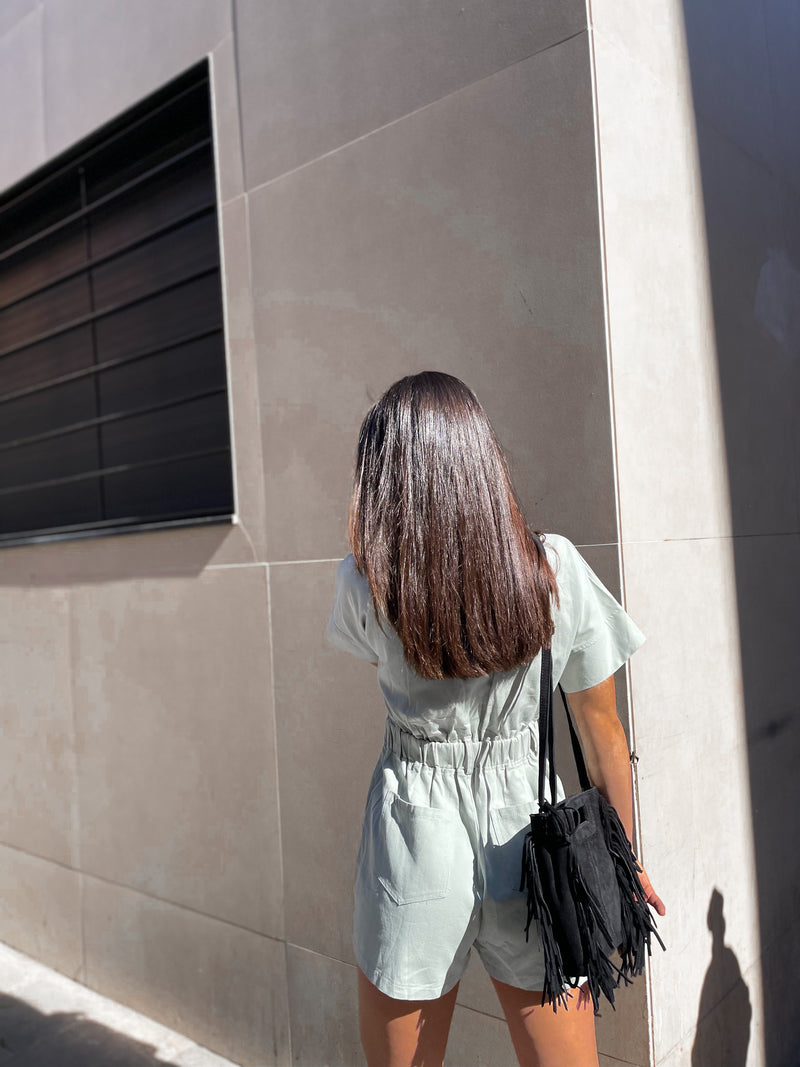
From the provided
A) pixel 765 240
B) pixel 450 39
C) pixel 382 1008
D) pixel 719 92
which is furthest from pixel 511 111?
pixel 382 1008

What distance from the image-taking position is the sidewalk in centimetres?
357

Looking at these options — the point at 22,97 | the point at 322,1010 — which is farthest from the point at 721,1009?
the point at 22,97

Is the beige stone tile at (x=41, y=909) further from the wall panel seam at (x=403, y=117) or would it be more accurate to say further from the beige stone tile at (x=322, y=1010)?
the wall panel seam at (x=403, y=117)

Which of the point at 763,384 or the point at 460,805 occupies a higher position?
A: the point at 763,384

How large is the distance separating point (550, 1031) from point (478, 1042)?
3.58 ft

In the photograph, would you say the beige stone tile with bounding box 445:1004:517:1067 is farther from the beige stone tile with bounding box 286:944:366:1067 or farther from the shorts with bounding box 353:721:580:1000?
the shorts with bounding box 353:721:580:1000

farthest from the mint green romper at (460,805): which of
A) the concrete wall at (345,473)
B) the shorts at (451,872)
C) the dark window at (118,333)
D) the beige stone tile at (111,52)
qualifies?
the beige stone tile at (111,52)

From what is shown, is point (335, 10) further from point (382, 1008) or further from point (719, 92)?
point (382, 1008)

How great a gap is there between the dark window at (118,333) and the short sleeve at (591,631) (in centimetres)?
213

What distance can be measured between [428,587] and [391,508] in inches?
6.7

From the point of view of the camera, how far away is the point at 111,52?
4.07 m

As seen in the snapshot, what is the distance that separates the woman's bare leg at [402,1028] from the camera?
186 centimetres

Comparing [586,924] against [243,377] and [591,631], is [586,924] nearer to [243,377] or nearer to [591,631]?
[591,631]

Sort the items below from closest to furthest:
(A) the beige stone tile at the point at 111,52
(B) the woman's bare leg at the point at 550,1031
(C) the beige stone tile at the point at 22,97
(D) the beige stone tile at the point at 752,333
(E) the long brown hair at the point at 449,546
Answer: (E) the long brown hair at the point at 449,546
(B) the woman's bare leg at the point at 550,1031
(D) the beige stone tile at the point at 752,333
(A) the beige stone tile at the point at 111,52
(C) the beige stone tile at the point at 22,97
